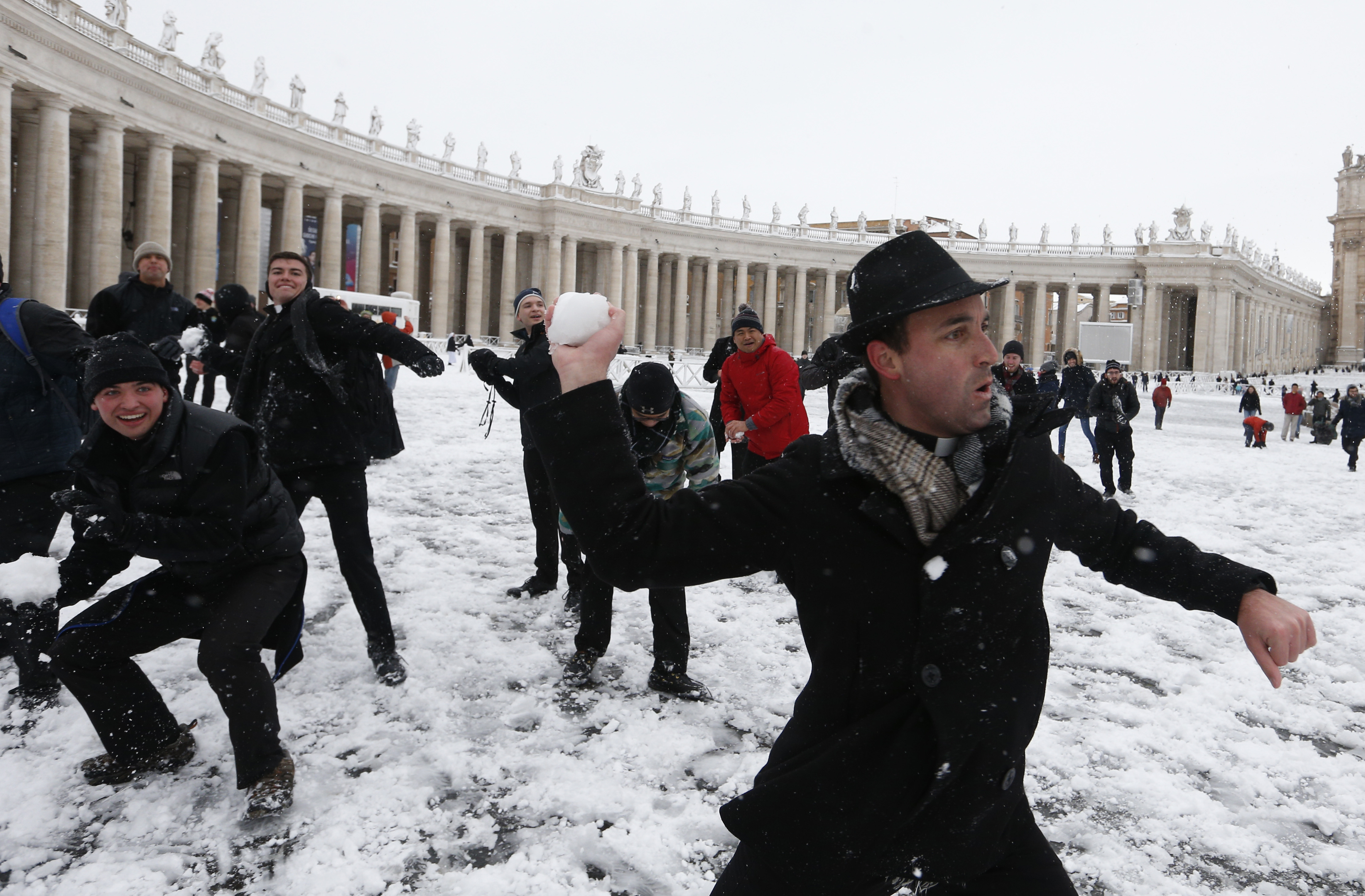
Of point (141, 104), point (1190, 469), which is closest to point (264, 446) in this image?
point (1190, 469)

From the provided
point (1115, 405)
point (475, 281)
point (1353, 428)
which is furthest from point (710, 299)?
point (1115, 405)

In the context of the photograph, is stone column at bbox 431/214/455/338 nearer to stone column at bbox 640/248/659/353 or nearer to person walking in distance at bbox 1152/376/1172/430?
stone column at bbox 640/248/659/353

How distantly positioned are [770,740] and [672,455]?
5.42 feet

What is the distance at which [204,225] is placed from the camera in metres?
34.9

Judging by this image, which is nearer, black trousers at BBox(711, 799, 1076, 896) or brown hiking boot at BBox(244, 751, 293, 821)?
black trousers at BBox(711, 799, 1076, 896)

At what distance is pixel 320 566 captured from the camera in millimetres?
6785

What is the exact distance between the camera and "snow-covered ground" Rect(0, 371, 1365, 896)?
10.3 ft

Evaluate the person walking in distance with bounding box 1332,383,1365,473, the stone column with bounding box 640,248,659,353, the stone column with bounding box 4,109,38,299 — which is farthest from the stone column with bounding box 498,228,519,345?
the person walking in distance with bounding box 1332,383,1365,473

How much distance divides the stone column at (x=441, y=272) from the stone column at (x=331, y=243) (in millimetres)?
5040

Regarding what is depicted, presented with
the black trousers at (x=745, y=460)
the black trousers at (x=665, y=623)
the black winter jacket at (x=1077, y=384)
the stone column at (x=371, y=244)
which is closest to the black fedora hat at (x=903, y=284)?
the black trousers at (x=665, y=623)

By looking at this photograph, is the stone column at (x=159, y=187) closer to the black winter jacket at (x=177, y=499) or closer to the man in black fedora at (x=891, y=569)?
the black winter jacket at (x=177, y=499)

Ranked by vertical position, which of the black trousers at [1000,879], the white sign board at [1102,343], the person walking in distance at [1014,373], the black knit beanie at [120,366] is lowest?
the black trousers at [1000,879]

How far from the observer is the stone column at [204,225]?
34.5m

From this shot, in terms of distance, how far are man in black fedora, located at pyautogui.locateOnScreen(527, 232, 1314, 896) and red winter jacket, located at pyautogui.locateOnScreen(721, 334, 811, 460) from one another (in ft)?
16.0
